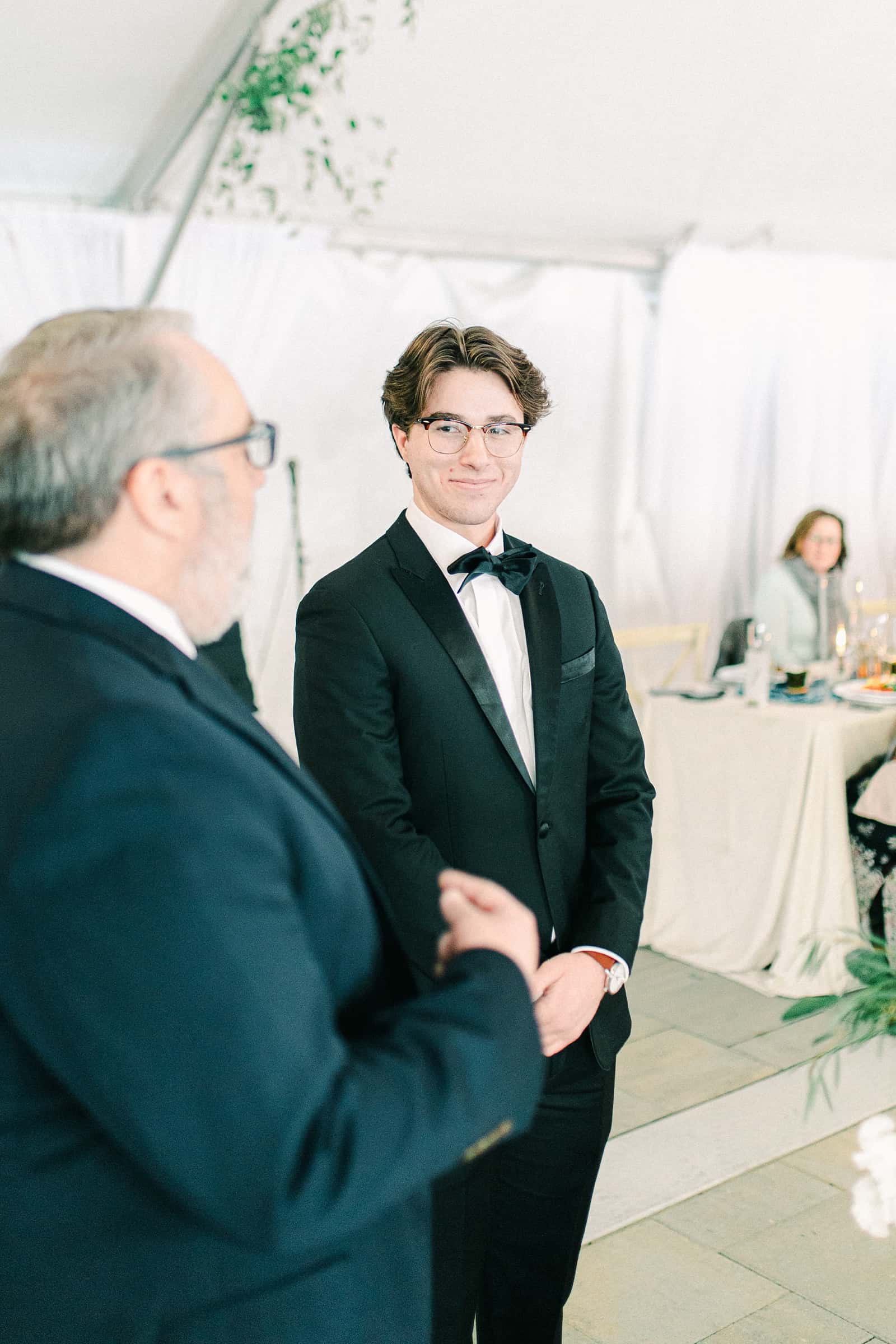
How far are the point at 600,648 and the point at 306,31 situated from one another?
A: 2823mm

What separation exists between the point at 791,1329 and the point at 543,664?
1.38 m

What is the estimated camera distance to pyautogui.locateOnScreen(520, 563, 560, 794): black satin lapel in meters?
1.56

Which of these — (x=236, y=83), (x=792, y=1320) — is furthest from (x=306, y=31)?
(x=792, y=1320)

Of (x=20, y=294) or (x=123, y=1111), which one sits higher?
(x=20, y=294)

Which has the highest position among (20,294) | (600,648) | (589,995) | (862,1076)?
(20,294)

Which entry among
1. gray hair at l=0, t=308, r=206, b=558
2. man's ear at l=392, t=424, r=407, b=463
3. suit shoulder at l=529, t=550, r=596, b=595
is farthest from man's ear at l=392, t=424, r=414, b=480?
gray hair at l=0, t=308, r=206, b=558

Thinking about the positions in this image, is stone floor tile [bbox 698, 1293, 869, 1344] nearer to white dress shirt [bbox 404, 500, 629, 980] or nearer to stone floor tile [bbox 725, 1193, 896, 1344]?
stone floor tile [bbox 725, 1193, 896, 1344]

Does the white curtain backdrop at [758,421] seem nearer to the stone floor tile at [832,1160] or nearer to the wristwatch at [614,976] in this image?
the stone floor tile at [832,1160]

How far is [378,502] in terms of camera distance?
557 cm

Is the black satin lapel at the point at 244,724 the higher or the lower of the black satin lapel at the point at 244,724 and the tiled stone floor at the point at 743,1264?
the higher

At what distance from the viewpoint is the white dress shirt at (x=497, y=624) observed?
159 centimetres

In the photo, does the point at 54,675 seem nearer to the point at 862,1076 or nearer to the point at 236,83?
the point at 862,1076

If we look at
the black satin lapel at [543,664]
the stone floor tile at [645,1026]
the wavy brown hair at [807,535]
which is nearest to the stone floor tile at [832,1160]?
the stone floor tile at [645,1026]

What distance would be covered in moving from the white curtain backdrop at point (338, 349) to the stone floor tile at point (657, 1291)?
135 inches
